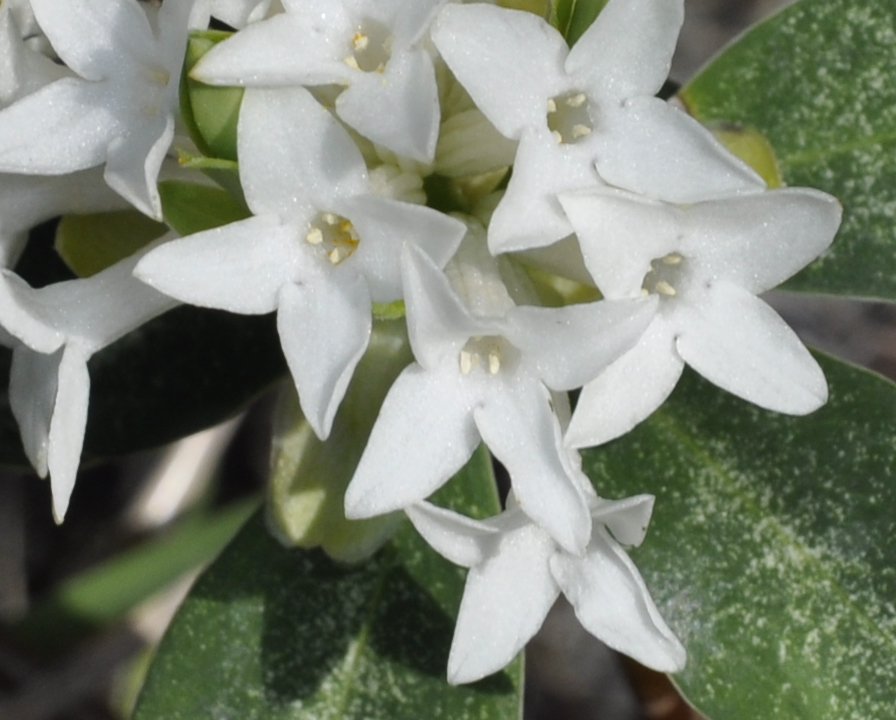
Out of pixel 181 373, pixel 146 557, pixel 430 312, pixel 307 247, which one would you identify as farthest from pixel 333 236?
pixel 146 557

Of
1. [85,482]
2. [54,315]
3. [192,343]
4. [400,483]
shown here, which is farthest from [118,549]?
[400,483]

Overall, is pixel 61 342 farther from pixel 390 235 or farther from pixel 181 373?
pixel 181 373

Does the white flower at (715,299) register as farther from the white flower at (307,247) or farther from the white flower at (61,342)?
the white flower at (61,342)

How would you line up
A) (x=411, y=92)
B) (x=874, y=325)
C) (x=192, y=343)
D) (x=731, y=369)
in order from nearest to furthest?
1. (x=411, y=92)
2. (x=731, y=369)
3. (x=192, y=343)
4. (x=874, y=325)

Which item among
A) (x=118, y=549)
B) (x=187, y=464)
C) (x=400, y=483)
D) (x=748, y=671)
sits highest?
(x=400, y=483)

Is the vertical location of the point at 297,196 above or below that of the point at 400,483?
above

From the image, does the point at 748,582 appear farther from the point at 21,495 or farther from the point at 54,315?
the point at 21,495

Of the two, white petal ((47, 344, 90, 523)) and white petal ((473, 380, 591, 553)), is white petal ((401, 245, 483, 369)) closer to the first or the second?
white petal ((473, 380, 591, 553))
